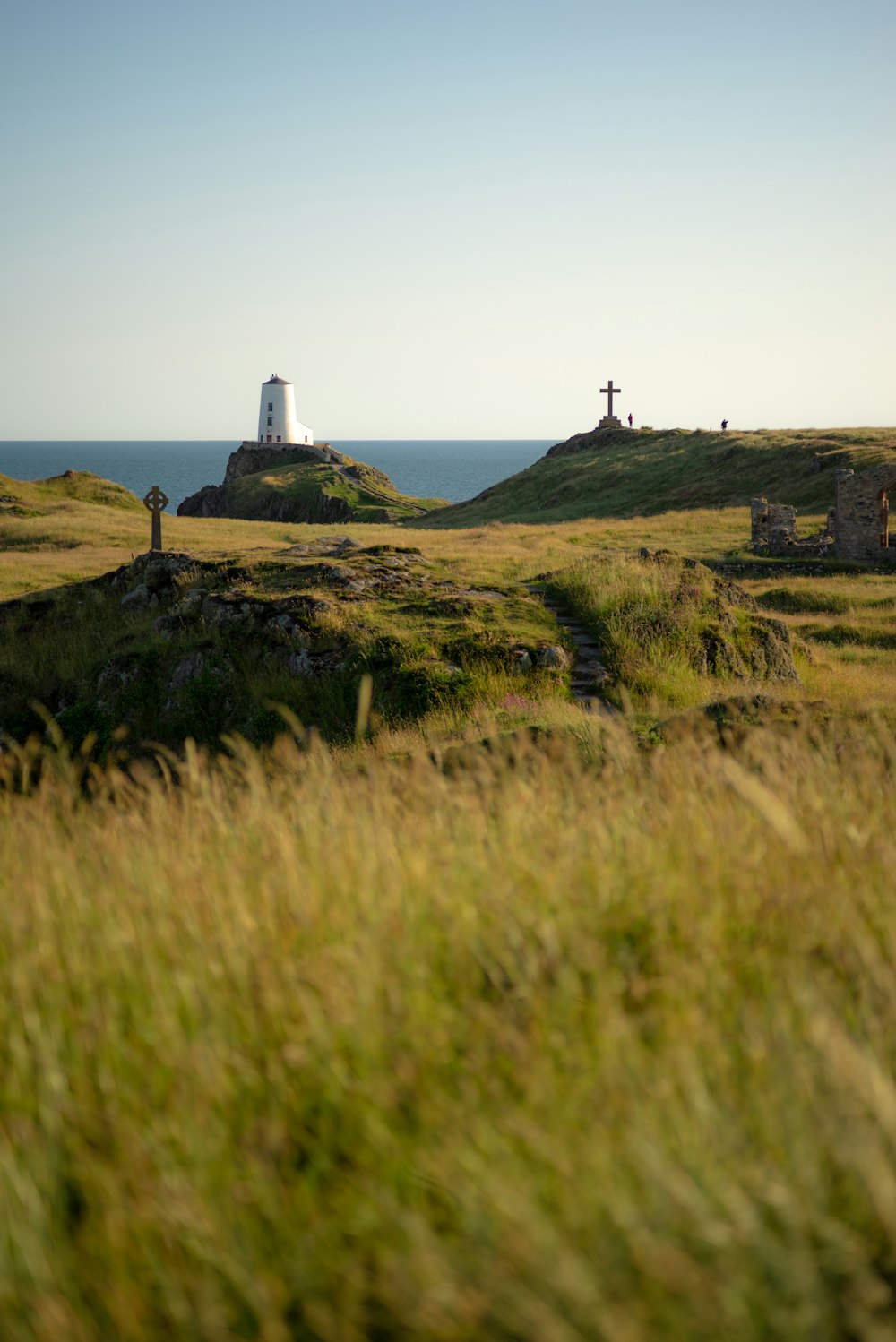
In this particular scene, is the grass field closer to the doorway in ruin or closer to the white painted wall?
the doorway in ruin

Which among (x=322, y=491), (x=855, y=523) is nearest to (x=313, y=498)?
A: (x=322, y=491)

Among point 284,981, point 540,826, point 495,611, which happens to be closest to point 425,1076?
point 284,981

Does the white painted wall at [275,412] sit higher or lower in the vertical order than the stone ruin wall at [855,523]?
higher

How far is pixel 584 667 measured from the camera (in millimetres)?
13273

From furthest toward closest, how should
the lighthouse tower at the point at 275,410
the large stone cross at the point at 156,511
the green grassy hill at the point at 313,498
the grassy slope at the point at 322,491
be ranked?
1. the lighthouse tower at the point at 275,410
2. the grassy slope at the point at 322,491
3. the green grassy hill at the point at 313,498
4. the large stone cross at the point at 156,511

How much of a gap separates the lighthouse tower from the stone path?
121 meters

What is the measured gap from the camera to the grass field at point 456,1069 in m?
1.80

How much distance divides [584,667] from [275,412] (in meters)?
125

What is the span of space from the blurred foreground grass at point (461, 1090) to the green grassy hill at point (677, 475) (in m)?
43.7

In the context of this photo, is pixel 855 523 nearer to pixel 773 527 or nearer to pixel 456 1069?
pixel 773 527

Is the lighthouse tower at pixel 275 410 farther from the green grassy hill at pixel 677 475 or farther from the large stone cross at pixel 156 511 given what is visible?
the large stone cross at pixel 156 511

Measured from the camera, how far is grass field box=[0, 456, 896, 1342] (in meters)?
1.80

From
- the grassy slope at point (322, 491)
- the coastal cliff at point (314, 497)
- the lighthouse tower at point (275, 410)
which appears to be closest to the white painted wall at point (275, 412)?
the lighthouse tower at point (275, 410)

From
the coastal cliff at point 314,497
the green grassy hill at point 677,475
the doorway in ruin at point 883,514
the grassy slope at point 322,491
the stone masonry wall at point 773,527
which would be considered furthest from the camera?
the grassy slope at point 322,491
